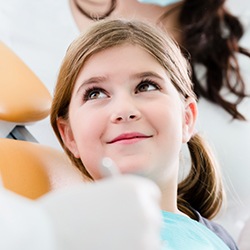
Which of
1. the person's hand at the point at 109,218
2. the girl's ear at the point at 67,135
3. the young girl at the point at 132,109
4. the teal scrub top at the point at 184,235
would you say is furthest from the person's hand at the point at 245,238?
the person's hand at the point at 109,218

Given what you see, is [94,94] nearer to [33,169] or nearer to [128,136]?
[128,136]

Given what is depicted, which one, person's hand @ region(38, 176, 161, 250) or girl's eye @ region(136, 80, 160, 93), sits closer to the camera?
person's hand @ region(38, 176, 161, 250)

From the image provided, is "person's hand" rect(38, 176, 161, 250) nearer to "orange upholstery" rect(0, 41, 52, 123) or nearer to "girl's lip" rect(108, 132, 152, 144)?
"girl's lip" rect(108, 132, 152, 144)

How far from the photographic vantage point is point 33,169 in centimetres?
105

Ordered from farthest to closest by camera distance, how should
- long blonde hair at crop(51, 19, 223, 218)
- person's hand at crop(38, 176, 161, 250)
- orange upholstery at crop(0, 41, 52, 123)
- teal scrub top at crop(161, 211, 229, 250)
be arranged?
1. orange upholstery at crop(0, 41, 52, 123)
2. long blonde hair at crop(51, 19, 223, 218)
3. teal scrub top at crop(161, 211, 229, 250)
4. person's hand at crop(38, 176, 161, 250)

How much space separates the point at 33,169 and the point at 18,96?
14 centimetres

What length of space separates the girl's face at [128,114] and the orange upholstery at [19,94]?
0.55 ft

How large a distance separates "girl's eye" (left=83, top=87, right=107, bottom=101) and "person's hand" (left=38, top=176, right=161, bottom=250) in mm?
430

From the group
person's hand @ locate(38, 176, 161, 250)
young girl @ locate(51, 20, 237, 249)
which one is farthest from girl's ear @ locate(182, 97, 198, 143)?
person's hand @ locate(38, 176, 161, 250)

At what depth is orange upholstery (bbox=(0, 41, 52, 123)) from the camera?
43.1 inches

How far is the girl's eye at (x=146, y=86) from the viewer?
915mm

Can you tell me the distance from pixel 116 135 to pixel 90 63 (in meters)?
0.14

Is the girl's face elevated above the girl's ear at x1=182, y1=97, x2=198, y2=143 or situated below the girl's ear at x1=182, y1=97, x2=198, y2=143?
above

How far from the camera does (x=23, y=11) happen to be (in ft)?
5.32
